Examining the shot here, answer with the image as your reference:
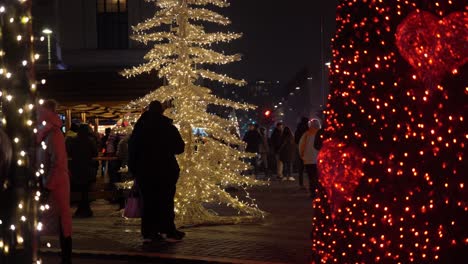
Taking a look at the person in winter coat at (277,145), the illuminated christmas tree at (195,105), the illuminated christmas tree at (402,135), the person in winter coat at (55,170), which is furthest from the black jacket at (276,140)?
the illuminated christmas tree at (402,135)

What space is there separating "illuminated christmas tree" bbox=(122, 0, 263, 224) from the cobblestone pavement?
0.78 m

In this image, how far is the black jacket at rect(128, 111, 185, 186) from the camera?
11055mm

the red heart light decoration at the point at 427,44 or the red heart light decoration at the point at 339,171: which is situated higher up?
the red heart light decoration at the point at 427,44

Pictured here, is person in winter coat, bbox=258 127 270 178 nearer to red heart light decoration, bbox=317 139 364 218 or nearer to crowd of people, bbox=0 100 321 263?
crowd of people, bbox=0 100 321 263

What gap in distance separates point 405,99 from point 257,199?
526 inches

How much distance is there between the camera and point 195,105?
13547 mm

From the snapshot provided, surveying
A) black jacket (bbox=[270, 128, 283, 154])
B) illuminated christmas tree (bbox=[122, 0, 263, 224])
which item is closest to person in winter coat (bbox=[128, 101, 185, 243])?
Result: illuminated christmas tree (bbox=[122, 0, 263, 224])

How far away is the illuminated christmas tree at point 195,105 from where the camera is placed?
1326cm

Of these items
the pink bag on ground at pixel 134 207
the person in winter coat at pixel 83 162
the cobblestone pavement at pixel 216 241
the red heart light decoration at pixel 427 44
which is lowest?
the cobblestone pavement at pixel 216 241

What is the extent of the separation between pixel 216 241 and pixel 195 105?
11.1 feet

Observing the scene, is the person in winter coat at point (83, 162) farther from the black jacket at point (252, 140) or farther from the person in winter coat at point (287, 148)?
the black jacket at point (252, 140)

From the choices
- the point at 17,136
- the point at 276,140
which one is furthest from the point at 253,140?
the point at 17,136

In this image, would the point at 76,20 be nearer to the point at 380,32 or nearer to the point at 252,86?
the point at 380,32

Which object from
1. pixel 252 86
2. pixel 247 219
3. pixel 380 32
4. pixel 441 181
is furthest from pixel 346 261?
pixel 252 86
